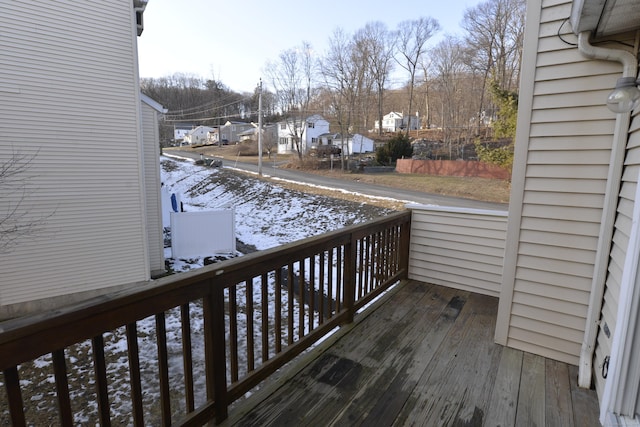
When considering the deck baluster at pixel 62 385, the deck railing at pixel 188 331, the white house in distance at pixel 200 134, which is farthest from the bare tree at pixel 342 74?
the white house in distance at pixel 200 134

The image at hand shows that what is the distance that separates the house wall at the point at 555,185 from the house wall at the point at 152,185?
23.1 ft

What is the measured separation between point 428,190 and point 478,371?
1354cm

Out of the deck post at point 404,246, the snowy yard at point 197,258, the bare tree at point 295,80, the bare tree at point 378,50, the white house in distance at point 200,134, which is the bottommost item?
the snowy yard at point 197,258

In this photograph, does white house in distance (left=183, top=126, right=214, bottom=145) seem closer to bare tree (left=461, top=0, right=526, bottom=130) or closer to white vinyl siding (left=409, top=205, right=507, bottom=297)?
bare tree (left=461, top=0, right=526, bottom=130)

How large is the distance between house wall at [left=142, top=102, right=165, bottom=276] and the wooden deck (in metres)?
6.27

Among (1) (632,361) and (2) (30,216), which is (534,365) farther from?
(2) (30,216)

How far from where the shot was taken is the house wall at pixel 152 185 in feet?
24.1

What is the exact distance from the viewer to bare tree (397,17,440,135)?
28203 millimetres

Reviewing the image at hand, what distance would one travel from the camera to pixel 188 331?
1.51 meters

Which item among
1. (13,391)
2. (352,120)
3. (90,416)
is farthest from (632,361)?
(352,120)

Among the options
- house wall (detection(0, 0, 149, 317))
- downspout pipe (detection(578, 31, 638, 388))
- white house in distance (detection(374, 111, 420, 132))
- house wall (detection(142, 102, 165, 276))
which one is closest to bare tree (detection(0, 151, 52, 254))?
house wall (detection(0, 0, 149, 317))

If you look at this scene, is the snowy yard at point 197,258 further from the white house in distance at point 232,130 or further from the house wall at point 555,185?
the white house in distance at point 232,130

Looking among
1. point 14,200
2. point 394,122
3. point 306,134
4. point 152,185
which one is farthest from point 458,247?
point 394,122

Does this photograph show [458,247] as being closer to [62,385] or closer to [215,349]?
[215,349]
